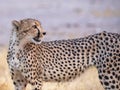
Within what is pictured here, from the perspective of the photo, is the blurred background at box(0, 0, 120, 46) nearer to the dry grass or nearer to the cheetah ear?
the dry grass

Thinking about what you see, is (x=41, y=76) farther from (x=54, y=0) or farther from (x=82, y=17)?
(x=54, y=0)

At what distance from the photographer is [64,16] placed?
29188 millimetres

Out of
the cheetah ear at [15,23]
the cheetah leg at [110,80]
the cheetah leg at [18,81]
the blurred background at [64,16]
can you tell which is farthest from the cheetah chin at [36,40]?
the blurred background at [64,16]

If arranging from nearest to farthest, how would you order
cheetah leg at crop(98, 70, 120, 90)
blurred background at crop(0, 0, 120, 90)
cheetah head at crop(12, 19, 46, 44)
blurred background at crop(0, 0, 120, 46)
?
cheetah leg at crop(98, 70, 120, 90) < cheetah head at crop(12, 19, 46, 44) < blurred background at crop(0, 0, 120, 90) < blurred background at crop(0, 0, 120, 46)

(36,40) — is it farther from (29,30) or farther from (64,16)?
(64,16)

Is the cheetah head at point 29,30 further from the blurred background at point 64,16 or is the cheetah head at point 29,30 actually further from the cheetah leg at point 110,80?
the blurred background at point 64,16

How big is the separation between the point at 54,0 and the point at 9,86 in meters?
24.5

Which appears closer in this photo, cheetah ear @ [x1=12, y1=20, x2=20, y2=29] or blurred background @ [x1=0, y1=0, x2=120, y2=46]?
cheetah ear @ [x1=12, y1=20, x2=20, y2=29]

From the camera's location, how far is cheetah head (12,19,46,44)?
11.3 metres

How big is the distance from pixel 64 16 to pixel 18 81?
17.8 metres

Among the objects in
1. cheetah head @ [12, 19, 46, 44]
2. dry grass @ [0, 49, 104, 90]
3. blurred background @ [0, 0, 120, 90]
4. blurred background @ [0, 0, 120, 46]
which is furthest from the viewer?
blurred background @ [0, 0, 120, 46]

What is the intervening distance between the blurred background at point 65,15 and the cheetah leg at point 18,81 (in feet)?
28.3

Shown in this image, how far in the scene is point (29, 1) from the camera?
36.5 meters

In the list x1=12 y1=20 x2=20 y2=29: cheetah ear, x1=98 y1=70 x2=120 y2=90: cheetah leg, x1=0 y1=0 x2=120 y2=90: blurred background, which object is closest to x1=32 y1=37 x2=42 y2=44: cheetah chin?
x1=12 y1=20 x2=20 y2=29: cheetah ear
